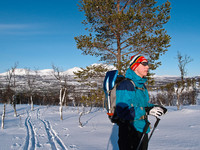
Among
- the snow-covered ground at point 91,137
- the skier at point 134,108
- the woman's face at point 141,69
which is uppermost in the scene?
the woman's face at point 141,69

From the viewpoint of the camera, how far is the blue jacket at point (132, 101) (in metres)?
2.02

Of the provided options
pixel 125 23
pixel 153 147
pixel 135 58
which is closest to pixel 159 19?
pixel 125 23

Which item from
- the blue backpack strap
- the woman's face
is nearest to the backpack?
the blue backpack strap

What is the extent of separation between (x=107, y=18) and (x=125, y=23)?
49.1 inches

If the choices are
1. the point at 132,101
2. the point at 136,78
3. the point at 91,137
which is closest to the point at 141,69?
the point at 136,78

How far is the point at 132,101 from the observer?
6.87 feet

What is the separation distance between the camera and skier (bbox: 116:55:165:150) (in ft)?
6.68

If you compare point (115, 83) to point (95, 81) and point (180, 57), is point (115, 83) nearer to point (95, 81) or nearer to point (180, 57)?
point (95, 81)

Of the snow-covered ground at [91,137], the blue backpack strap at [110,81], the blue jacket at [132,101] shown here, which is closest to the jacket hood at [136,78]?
the blue jacket at [132,101]

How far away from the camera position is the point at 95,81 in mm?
13016

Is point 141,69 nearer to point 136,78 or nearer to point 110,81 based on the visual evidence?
point 136,78

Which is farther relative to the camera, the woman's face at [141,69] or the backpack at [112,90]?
the woman's face at [141,69]

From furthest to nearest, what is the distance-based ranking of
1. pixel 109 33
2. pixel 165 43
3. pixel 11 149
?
1. pixel 109 33
2. pixel 165 43
3. pixel 11 149

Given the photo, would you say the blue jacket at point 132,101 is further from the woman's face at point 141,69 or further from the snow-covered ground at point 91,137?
the snow-covered ground at point 91,137
